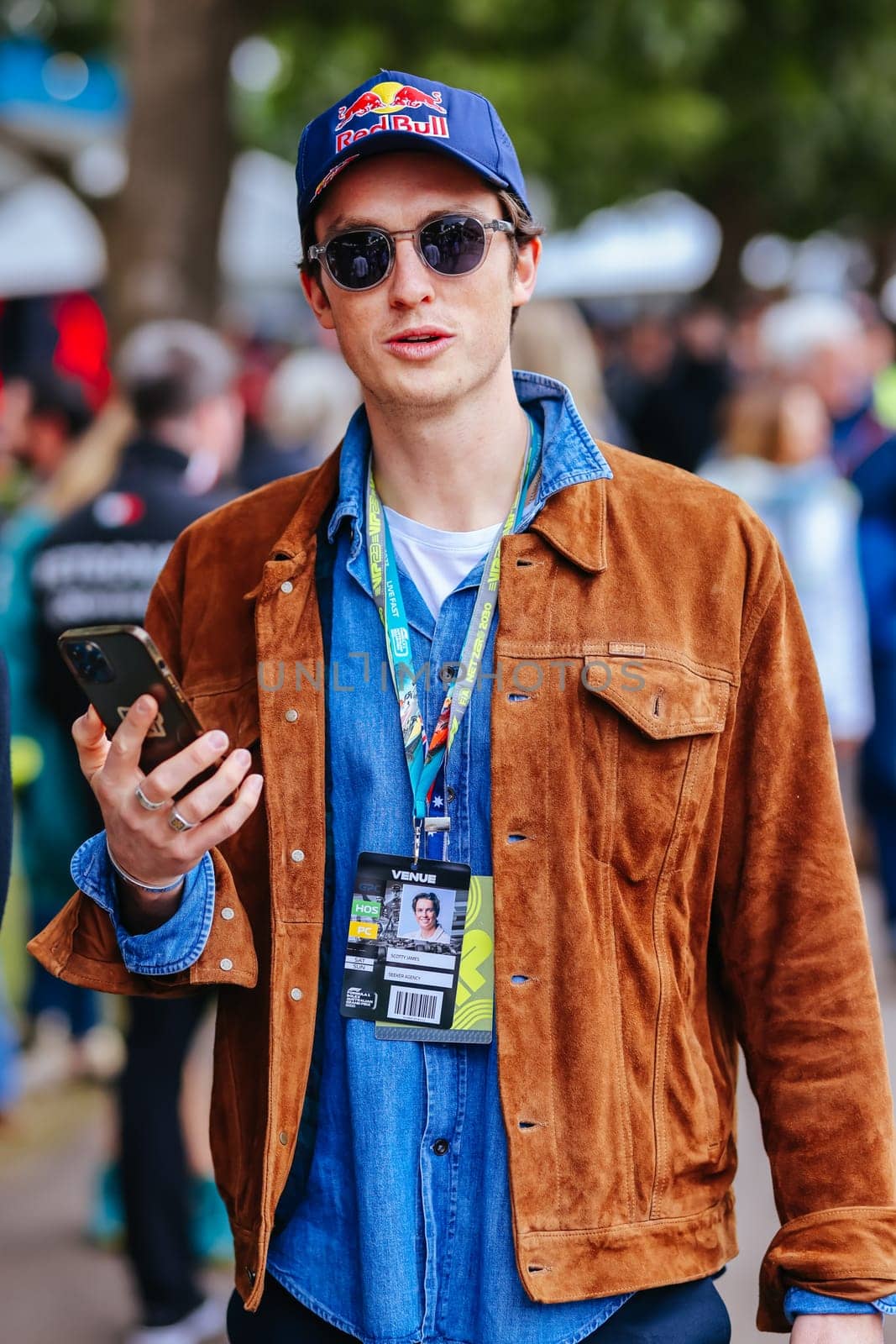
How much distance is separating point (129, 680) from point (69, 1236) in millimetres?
3530

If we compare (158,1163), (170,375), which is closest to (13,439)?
Result: (170,375)

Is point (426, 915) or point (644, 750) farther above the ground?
point (644, 750)

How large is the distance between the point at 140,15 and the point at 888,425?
18.4 ft

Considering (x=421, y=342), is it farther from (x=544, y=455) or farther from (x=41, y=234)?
(x=41, y=234)

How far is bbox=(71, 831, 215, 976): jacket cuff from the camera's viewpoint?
219 centimetres

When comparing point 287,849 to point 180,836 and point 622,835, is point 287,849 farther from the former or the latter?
→ point 622,835

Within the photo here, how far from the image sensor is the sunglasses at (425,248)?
228 cm

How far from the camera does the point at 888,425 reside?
8312 mm

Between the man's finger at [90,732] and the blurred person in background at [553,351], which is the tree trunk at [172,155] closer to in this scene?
the blurred person in background at [553,351]

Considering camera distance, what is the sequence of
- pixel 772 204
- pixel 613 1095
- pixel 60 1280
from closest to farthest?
pixel 613 1095 → pixel 60 1280 → pixel 772 204

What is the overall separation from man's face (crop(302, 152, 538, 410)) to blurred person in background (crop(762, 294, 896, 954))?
15.0 ft

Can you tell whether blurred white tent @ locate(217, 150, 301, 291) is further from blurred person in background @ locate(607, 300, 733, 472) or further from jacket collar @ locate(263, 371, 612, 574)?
jacket collar @ locate(263, 371, 612, 574)

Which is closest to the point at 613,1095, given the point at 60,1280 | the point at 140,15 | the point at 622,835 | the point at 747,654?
the point at 622,835

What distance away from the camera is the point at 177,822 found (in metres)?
1.99
